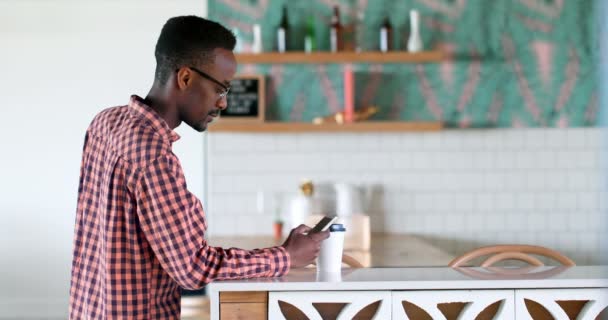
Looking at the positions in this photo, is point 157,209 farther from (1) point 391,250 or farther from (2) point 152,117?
(1) point 391,250

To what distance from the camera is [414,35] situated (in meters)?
4.65

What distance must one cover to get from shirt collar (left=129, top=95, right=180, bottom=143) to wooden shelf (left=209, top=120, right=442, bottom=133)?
2796 millimetres

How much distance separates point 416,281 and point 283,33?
2.91m

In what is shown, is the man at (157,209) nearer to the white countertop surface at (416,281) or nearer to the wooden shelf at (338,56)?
the white countertop surface at (416,281)

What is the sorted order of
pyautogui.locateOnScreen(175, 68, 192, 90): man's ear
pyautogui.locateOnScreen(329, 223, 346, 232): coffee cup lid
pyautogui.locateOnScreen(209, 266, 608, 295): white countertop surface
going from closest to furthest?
pyautogui.locateOnScreen(175, 68, 192, 90): man's ear → pyautogui.locateOnScreen(209, 266, 608, 295): white countertop surface → pyautogui.locateOnScreen(329, 223, 346, 232): coffee cup lid

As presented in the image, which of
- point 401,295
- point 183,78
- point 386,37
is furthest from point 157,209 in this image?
point 386,37

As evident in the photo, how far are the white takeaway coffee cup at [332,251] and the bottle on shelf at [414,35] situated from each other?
8.88ft

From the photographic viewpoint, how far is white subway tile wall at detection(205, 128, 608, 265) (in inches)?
187

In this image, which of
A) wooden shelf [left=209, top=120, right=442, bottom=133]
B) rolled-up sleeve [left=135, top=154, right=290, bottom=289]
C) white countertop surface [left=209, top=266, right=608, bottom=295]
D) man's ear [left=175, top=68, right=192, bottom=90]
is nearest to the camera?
rolled-up sleeve [left=135, top=154, right=290, bottom=289]

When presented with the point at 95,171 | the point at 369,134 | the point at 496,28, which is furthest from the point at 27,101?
the point at 95,171

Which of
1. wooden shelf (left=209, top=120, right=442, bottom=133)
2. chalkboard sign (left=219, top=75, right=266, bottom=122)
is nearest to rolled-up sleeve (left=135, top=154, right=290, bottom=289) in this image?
wooden shelf (left=209, top=120, right=442, bottom=133)

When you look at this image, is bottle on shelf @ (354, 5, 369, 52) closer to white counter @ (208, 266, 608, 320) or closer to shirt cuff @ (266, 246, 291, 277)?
white counter @ (208, 266, 608, 320)

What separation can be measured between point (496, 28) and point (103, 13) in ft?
8.01

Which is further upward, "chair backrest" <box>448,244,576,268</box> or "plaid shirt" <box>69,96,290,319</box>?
"plaid shirt" <box>69,96,290,319</box>
